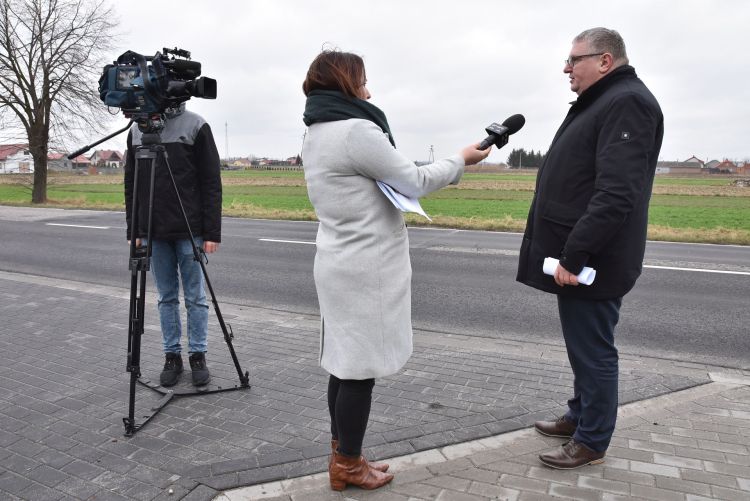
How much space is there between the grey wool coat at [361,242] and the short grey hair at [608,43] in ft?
3.01

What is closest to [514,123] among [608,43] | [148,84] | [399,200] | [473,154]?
[473,154]

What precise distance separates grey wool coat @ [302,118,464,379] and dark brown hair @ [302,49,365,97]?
0.17m

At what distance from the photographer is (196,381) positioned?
13.2 ft

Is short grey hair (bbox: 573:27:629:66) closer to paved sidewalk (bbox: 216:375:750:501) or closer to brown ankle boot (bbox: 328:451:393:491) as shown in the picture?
paved sidewalk (bbox: 216:375:750:501)

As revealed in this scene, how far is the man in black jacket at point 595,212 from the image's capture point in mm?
2580

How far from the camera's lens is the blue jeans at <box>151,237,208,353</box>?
397 centimetres

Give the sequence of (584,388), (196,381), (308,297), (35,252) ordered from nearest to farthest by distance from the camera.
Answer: (584,388), (196,381), (308,297), (35,252)

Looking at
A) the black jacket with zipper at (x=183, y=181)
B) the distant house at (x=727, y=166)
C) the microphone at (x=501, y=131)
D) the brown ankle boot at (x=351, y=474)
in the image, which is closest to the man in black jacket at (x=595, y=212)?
the microphone at (x=501, y=131)

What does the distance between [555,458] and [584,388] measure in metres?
0.38

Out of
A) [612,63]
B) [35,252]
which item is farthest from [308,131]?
[35,252]

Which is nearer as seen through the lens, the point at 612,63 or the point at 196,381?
the point at 612,63

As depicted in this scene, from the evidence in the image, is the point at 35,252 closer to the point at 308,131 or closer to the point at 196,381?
the point at 196,381

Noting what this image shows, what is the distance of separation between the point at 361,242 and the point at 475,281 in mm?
5947

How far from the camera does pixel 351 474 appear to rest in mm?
2730
